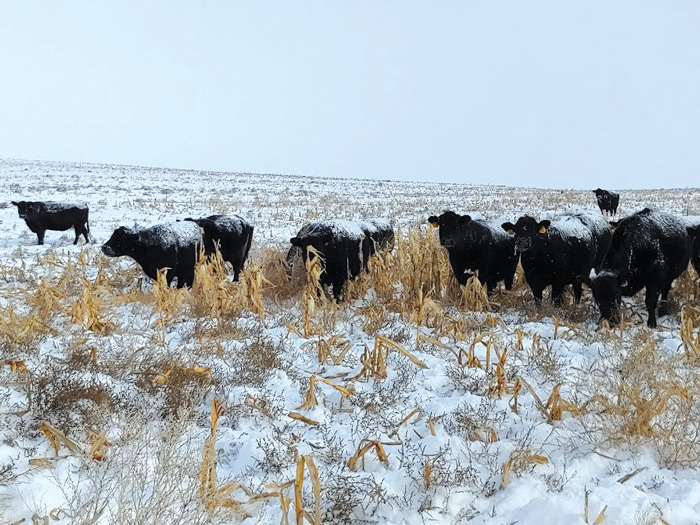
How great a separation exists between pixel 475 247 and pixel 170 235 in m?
4.59

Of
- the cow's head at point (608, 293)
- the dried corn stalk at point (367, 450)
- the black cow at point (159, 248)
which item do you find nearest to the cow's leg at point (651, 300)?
the cow's head at point (608, 293)

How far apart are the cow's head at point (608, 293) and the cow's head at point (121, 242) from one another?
6250mm

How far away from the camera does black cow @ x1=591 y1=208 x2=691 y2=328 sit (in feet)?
18.4

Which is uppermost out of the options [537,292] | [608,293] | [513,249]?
[513,249]

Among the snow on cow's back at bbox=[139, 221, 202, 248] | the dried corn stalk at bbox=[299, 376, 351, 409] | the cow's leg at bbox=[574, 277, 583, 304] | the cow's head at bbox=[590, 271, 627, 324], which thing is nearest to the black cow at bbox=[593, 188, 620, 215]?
the cow's leg at bbox=[574, 277, 583, 304]

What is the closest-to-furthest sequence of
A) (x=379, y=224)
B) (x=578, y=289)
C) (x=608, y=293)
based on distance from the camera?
1. (x=608, y=293)
2. (x=578, y=289)
3. (x=379, y=224)

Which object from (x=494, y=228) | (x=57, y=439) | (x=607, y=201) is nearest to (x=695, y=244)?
(x=494, y=228)

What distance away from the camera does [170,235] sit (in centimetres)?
773

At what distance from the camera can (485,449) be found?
3363 mm

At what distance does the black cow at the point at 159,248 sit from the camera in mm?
7484

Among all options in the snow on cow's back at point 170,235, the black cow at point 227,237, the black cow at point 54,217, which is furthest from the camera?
the black cow at point 54,217

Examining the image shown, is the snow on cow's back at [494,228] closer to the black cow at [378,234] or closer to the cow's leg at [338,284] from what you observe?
the black cow at [378,234]

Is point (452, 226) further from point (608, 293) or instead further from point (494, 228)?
point (608, 293)

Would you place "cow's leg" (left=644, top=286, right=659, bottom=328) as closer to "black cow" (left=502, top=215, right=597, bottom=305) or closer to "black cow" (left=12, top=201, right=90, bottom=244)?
"black cow" (left=502, top=215, right=597, bottom=305)
